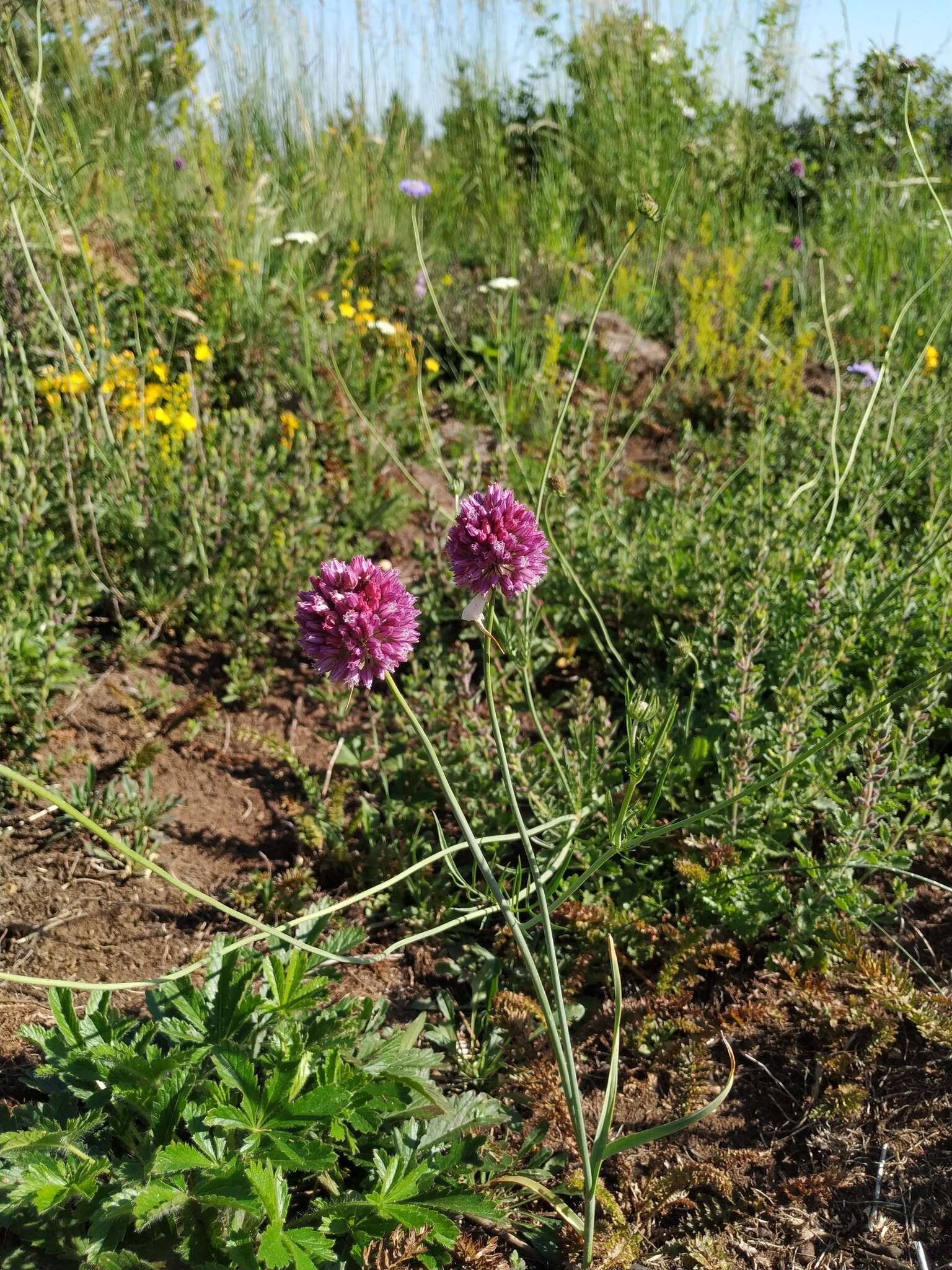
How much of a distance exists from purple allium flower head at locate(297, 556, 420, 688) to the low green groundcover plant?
1.64ft

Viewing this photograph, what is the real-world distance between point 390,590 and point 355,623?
0.09 metres

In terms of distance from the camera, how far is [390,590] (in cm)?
147

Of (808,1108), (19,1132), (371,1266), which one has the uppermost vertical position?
(19,1132)

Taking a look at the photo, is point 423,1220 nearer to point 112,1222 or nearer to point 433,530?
point 112,1222

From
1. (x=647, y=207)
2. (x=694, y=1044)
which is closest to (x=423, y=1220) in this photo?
(x=694, y=1044)

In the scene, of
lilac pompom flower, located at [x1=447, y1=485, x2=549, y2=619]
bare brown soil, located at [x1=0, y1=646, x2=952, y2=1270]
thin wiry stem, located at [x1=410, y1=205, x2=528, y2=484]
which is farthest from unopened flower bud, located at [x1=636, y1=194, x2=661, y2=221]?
bare brown soil, located at [x1=0, y1=646, x2=952, y2=1270]

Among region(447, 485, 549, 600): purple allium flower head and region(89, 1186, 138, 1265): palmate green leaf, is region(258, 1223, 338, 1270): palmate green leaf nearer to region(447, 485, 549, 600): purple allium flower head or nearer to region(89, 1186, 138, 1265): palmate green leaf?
region(89, 1186, 138, 1265): palmate green leaf

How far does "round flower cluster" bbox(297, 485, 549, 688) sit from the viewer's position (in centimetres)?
143

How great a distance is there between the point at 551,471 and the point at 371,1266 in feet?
6.88

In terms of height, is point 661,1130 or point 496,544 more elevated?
point 496,544

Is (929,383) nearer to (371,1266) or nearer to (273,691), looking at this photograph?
(273,691)

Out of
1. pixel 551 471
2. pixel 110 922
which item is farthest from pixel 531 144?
pixel 110 922

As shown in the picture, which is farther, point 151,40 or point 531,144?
point 531,144

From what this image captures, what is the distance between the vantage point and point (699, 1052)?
1846mm
